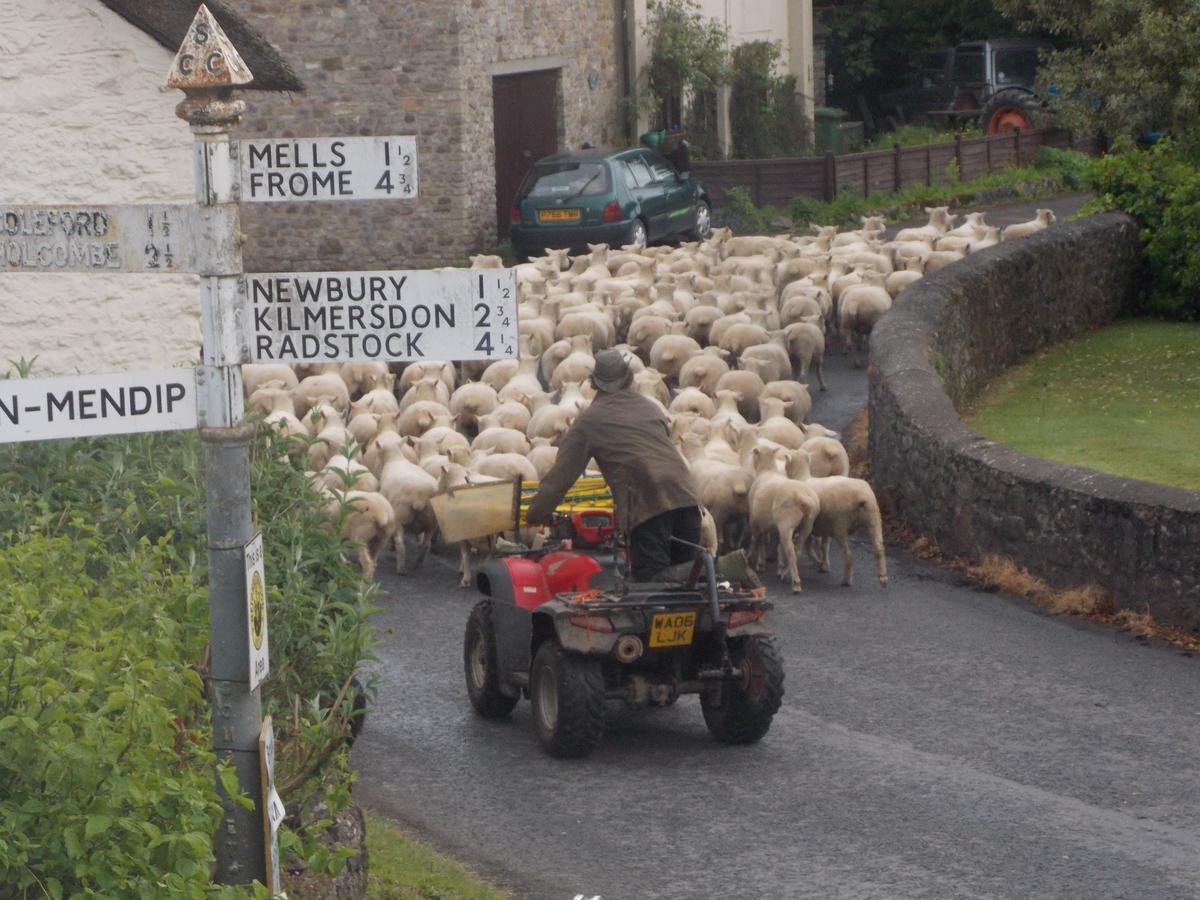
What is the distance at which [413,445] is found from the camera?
14734mm

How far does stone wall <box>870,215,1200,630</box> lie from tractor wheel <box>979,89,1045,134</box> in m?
20.2

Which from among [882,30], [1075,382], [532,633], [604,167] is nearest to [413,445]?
[532,633]

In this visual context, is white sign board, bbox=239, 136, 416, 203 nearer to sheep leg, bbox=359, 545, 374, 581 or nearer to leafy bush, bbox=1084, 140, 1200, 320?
sheep leg, bbox=359, 545, 374, 581

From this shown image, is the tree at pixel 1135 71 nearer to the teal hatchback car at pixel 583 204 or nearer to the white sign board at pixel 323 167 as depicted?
the teal hatchback car at pixel 583 204

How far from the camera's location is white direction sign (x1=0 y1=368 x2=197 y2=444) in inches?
187

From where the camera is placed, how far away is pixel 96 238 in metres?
4.97

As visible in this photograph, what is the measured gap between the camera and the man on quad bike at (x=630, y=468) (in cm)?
916

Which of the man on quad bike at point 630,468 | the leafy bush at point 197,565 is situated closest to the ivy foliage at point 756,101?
the man on quad bike at point 630,468

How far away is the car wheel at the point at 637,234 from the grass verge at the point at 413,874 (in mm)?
19791

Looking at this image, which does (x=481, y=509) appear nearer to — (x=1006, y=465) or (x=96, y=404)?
(x=1006, y=465)

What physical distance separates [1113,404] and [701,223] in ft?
44.0

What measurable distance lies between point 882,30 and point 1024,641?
38096 millimetres

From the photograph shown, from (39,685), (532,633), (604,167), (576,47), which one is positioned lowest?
(532,633)

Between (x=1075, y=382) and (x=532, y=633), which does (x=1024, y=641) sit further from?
(x=1075, y=382)
